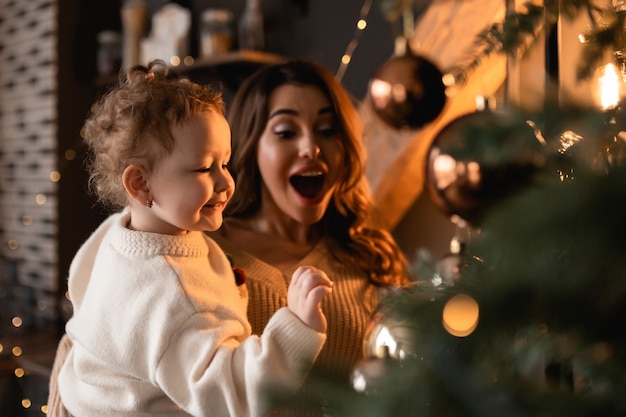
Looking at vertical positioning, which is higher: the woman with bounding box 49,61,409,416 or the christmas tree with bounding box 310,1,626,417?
the christmas tree with bounding box 310,1,626,417

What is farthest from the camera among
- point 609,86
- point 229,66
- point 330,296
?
point 229,66

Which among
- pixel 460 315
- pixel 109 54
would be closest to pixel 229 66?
pixel 109 54

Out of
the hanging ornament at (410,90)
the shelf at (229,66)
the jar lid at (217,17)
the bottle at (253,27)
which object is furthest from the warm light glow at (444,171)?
the jar lid at (217,17)

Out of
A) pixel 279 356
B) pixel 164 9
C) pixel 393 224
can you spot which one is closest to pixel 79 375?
pixel 279 356

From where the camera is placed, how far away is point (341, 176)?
5.57 ft

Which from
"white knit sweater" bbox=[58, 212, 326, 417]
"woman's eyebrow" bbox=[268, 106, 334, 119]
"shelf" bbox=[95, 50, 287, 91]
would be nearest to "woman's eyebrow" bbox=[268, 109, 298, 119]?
"woman's eyebrow" bbox=[268, 106, 334, 119]

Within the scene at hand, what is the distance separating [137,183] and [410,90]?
663 millimetres

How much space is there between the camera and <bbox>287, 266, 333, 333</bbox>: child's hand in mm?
1083

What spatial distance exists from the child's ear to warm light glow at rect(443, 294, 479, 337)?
88 centimetres

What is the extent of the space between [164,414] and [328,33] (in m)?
2.13

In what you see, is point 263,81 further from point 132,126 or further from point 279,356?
point 279,356

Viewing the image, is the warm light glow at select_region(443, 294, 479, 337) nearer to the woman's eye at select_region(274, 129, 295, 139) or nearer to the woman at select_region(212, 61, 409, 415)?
the woman at select_region(212, 61, 409, 415)

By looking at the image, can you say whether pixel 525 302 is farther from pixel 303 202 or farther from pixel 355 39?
pixel 355 39

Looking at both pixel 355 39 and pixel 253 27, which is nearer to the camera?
pixel 355 39
